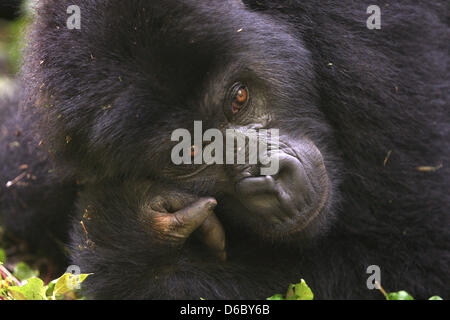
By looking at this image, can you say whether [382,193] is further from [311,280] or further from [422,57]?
[422,57]

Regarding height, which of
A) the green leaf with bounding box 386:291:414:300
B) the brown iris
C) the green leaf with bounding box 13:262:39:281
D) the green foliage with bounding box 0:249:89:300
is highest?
the brown iris

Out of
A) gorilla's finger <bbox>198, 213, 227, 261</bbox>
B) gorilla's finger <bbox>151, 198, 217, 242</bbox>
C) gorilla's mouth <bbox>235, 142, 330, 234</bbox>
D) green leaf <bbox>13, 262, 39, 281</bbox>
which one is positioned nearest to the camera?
gorilla's mouth <bbox>235, 142, 330, 234</bbox>

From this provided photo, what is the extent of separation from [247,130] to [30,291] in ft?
4.69

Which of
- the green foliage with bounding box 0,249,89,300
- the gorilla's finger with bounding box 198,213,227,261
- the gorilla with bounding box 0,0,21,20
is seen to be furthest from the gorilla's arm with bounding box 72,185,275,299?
the gorilla with bounding box 0,0,21,20

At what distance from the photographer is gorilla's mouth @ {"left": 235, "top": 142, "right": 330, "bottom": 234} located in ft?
9.36

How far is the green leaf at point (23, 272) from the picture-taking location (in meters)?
4.01

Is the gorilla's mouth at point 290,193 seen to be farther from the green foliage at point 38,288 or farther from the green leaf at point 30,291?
the green leaf at point 30,291

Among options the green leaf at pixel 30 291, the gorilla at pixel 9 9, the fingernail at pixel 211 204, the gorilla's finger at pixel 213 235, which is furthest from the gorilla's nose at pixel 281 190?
the gorilla at pixel 9 9

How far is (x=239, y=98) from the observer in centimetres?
302

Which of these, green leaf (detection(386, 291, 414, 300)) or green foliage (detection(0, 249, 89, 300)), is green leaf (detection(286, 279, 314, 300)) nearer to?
green leaf (detection(386, 291, 414, 300))

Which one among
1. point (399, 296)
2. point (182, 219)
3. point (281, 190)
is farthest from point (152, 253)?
point (399, 296)

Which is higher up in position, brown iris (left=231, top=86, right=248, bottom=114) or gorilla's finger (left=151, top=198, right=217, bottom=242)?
brown iris (left=231, top=86, right=248, bottom=114)

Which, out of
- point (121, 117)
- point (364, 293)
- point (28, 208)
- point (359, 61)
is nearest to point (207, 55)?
point (121, 117)

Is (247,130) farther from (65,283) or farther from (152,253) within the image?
(65,283)
